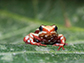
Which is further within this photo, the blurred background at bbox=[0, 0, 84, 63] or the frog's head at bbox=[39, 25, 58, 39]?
the frog's head at bbox=[39, 25, 58, 39]

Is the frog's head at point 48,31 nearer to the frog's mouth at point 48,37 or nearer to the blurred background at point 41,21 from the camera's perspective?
the frog's mouth at point 48,37

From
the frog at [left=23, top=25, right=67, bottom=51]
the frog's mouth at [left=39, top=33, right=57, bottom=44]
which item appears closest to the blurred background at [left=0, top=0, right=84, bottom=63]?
the frog at [left=23, top=25, right=67, bottom=51]

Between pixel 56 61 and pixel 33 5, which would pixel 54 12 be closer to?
pixel 33 5

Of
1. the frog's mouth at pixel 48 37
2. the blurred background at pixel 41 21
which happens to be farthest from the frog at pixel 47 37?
the blurred background at pixel 41 21

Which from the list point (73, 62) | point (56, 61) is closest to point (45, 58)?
point (56, 61)

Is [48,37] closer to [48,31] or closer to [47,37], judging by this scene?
[47,37]

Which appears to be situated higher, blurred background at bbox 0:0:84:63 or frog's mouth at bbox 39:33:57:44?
blurred background at bbox 0:0:84:63

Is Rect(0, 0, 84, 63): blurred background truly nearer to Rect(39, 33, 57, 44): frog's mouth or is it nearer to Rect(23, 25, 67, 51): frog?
Rect(23, 25, 67, 51): frog

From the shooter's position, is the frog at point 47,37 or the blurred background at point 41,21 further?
the frog at point 47,37
